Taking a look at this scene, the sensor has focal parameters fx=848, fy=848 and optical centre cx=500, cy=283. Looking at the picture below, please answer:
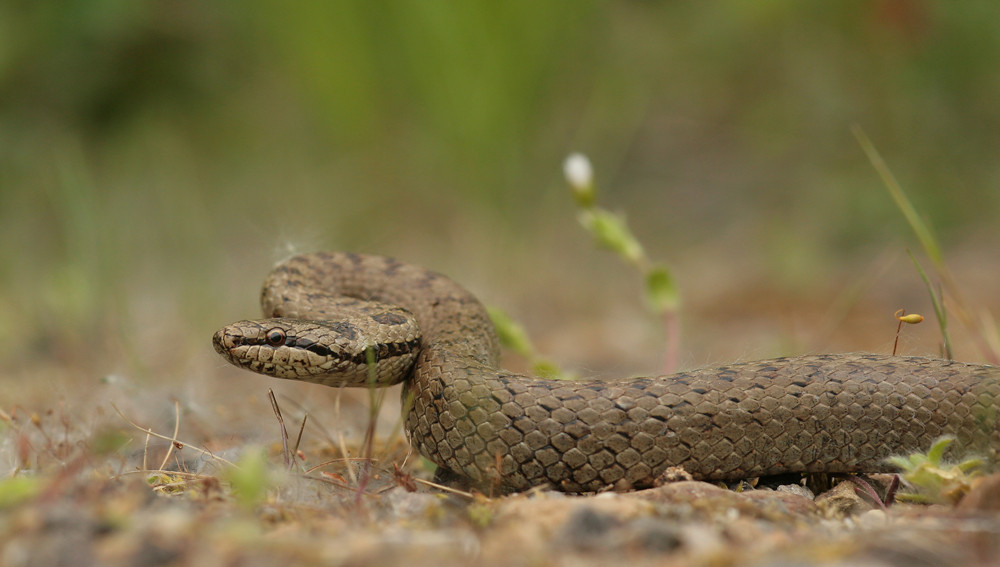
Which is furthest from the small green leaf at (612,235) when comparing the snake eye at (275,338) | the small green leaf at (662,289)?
the snake eye at (275,338)

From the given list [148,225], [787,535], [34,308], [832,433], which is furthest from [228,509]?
[148,225]

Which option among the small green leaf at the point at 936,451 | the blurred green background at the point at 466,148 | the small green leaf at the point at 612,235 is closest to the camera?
the small green leaf at the point at 936,451

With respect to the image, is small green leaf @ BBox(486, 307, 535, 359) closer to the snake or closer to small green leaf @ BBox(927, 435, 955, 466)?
the snake

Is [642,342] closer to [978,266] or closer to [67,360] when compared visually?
[978,266]

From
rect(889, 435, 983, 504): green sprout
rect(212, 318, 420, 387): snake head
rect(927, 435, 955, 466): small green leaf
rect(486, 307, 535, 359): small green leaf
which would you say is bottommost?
rect(889, 435, 983, 504): green sprout

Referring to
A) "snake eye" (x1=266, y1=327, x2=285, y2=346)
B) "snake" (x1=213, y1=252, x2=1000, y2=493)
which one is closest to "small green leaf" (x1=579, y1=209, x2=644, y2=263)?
"snake" (x1=213, y1=252, x2=1000, y2=493)

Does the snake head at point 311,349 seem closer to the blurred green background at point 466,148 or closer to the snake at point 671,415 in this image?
the snake at point 671,415

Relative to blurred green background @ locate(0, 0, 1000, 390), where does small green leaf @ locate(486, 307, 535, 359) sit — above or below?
below

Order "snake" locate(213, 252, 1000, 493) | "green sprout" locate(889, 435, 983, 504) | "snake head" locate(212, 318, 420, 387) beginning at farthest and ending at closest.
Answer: "snake head" locate(212, 318, 420, 387), "snake" locate(213, 252, 1000, 493), "green sprout" locate(889, 435, 983, 504)
